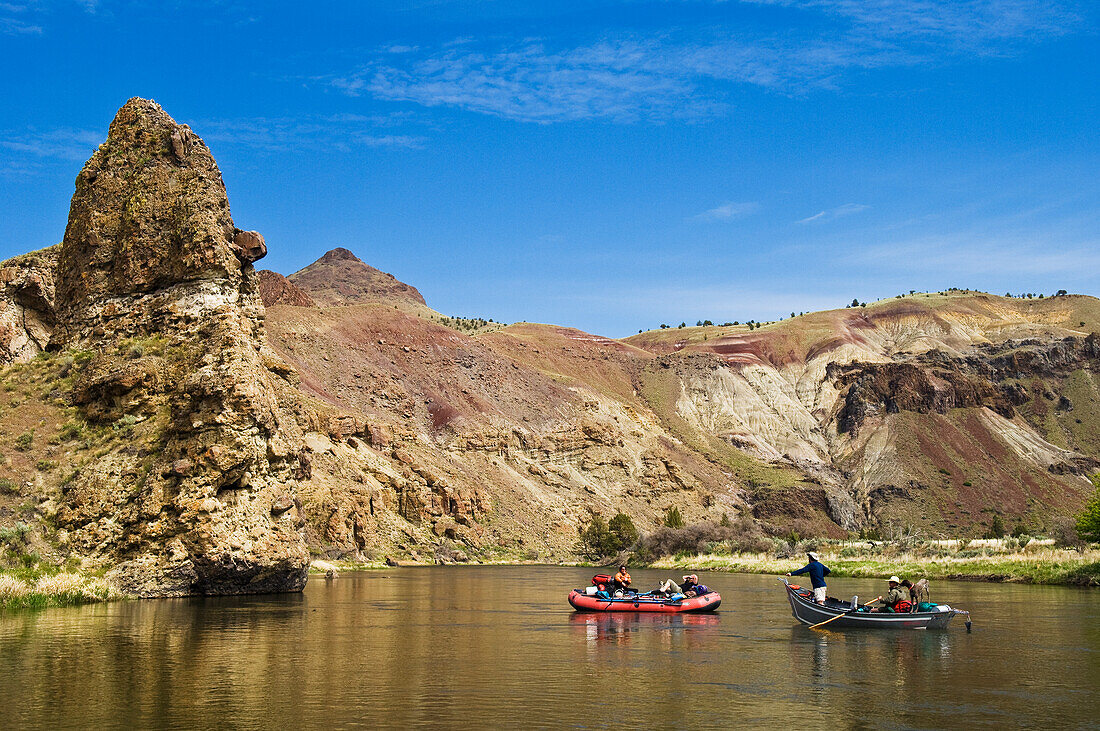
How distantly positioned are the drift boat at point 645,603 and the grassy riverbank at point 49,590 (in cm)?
1857

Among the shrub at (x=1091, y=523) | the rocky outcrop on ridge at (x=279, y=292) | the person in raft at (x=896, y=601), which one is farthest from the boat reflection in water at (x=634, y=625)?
the rocky outcrop on ridge at (x=279, y=292)

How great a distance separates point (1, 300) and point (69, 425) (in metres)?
22.1

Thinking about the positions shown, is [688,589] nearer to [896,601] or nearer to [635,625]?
[635,625]

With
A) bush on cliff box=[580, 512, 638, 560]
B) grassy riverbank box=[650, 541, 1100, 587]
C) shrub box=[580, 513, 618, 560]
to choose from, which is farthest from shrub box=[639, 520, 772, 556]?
shrub box=[580, 513, 618, 560]

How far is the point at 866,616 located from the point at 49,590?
2892 cm

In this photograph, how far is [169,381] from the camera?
40406 millimetres

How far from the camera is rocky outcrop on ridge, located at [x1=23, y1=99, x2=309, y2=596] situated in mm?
36719

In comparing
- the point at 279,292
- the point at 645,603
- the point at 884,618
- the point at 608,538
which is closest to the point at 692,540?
the point at 608,538

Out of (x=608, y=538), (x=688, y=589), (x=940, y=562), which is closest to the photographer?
(x=688, y=589)

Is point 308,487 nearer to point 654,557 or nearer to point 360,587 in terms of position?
point 360,587

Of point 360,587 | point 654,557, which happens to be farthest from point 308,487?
point 654,557

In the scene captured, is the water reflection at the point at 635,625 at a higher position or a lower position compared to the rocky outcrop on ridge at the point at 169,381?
lower

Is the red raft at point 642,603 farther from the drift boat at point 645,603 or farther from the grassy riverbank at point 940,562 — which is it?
the grassy riverbank at point 940,562

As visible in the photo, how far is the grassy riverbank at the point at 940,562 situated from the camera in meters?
50.5
